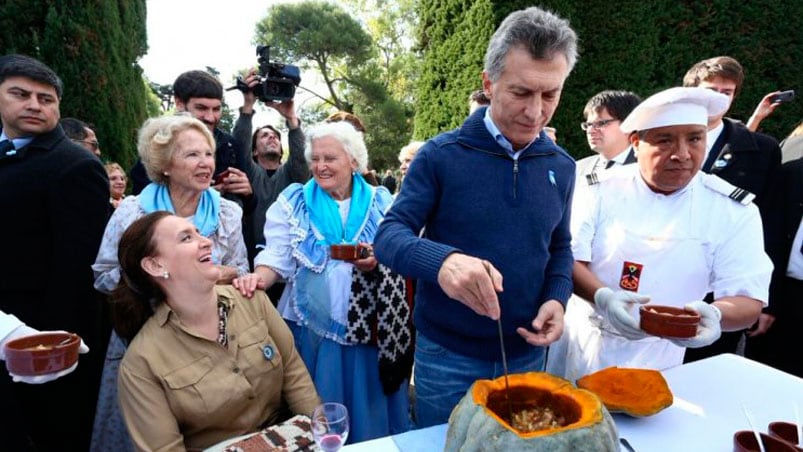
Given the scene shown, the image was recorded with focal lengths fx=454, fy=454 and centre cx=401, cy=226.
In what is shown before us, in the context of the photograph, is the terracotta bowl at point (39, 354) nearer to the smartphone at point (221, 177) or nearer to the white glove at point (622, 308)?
the smartphone at point (221, 177)

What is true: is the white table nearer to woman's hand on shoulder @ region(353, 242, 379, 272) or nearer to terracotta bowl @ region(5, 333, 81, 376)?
terracotta bowl @ region(5, 333, 81, 376)

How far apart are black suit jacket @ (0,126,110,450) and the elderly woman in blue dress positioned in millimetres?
175

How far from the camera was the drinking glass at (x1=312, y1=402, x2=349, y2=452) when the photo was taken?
1406 mm

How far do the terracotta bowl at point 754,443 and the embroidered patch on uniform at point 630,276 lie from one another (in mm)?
795

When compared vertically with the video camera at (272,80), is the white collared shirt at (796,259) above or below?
below

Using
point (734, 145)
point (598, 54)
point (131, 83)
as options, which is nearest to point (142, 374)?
point (734, 145)

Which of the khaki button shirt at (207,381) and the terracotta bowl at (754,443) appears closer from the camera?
the terracotta bowl at (754,443)

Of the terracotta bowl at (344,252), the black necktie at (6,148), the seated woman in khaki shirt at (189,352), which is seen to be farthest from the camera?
the black necktie at (6,148)

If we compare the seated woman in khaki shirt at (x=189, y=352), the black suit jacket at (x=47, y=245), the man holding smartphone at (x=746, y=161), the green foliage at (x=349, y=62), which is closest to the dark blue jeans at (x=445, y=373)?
the seated woman in khaki shirt at (x=189, y=352)

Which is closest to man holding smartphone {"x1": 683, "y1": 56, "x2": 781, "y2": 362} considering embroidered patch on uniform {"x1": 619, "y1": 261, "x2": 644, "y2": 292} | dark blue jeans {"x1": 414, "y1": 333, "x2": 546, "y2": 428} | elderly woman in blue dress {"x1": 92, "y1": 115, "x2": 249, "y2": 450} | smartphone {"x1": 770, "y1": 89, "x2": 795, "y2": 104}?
smartphone {"x1": 770, "y1": 89, "x2": 795, "y2": 104}

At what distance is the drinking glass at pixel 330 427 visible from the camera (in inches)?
55.4

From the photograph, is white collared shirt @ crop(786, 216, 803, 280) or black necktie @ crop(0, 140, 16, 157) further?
white collared shirt @ crop(786, 216, 803, 280)

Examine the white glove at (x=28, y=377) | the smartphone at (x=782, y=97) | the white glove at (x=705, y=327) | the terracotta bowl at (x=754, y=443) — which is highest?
the smartphone at (x=782, y=97)

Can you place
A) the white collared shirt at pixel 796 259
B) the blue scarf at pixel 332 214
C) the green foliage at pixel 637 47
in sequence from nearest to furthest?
the blue scarf at pixel 332 214, the white collared shirt at pixel 796 259, the green foliage at pixel 637 47
